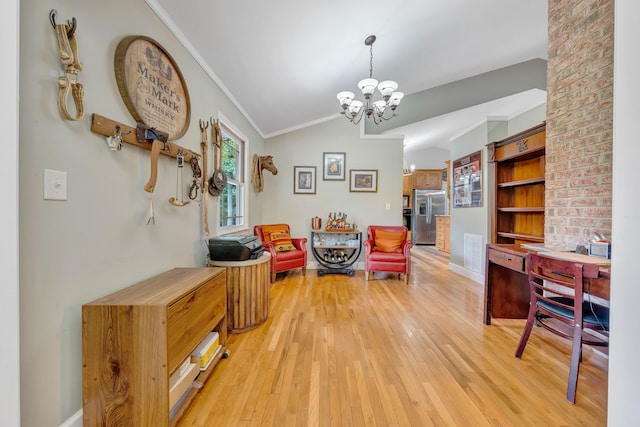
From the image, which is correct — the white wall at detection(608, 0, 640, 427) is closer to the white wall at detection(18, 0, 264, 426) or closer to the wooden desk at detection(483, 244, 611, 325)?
the wooden desk at detection(483, 244, 611, 325)

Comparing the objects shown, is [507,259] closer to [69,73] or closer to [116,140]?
[116,140]

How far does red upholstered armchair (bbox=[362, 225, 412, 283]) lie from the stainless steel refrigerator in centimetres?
373

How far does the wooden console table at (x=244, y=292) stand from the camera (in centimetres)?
214

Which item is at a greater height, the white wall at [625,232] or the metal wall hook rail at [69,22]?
the metal wall hook rail at [69,22]

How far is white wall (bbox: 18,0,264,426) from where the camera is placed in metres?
0.92

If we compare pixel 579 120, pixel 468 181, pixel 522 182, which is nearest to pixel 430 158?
pixel 468 181

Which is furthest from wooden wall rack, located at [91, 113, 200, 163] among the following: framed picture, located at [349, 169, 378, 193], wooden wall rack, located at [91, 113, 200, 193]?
framed picture, located at [349, 169, 378, 193]

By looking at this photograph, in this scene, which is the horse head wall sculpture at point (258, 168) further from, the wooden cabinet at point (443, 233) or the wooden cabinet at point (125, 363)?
the wooden cabinet at point (443, 233)

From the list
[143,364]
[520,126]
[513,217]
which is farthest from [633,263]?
[520,126]

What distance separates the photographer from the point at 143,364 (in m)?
1.10

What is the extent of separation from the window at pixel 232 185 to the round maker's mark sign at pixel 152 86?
917 millimetres

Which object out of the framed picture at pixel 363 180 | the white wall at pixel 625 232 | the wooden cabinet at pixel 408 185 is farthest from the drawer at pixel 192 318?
the wooden cabinet at pixel 408 185

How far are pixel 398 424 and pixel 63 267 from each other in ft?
5.81

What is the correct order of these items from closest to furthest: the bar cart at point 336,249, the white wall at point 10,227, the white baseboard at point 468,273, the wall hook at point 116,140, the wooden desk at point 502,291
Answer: the white wall at point 10,227 < the wall hook at point 116,140 < the wooden desk at point 502,291 < the white baseboard at point 468,273 < the bar cart at point 336,249
